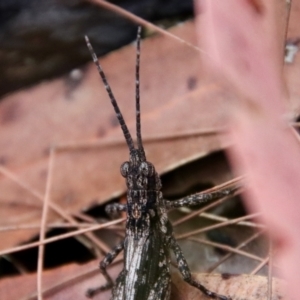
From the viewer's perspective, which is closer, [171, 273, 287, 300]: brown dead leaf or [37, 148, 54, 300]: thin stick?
[171, 273, 287, 300]: brown dead leaf

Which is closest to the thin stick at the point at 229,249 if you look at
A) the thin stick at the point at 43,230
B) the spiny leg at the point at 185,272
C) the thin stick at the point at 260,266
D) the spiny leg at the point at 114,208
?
the thin stick at the point at 260,266

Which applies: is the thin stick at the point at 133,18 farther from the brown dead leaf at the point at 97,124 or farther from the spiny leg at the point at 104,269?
the spiny leg at the point at 104,269

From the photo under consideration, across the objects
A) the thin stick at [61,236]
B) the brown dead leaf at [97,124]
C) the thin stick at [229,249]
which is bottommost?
the thin stick at [229,249]

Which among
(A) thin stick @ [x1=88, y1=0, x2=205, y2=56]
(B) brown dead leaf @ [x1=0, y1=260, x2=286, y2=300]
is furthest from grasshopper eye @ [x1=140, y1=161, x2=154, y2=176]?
(A) thin stick @ [x1=88, y1=0, x2=205, y2=56]

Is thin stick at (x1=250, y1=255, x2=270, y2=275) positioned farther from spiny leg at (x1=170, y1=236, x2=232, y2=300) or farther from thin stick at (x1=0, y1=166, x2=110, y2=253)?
thin stick at (x1=0, y1=166, x2=110, y2=253)

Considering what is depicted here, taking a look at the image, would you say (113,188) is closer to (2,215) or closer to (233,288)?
(2,215)

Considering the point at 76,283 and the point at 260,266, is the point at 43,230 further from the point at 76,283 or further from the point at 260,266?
the point at 260,266

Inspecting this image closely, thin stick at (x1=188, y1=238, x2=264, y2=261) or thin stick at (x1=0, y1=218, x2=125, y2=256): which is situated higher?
thin stick at (x1=0, y1=218, x2=125, y2=256)
